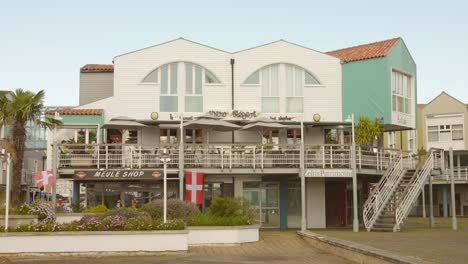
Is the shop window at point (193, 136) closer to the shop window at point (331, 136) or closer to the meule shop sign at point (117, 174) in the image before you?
the meule shop sign at point (117, 174)

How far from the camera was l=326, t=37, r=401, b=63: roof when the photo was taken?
111 ft

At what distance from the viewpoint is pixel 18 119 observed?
29.2m

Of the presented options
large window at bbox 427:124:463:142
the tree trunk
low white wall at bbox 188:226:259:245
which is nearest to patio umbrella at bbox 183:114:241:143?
low white wall at bbox 188:226:259:245

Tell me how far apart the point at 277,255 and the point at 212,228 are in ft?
14.6

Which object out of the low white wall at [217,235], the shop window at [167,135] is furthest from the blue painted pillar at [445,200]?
the low white wall at [217,235]

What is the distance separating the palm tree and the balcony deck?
1.57 m

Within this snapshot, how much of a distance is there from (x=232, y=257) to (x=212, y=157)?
10.5 metres

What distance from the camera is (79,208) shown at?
96.6ft

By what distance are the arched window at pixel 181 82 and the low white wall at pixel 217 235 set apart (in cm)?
964

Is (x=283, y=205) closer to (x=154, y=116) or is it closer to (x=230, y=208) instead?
(x=230, y=208)

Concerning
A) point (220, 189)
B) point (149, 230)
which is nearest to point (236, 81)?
point (220, 189)

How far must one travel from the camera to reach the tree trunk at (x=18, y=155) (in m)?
28.4

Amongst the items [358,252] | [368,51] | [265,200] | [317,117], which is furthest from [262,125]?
[358,252]

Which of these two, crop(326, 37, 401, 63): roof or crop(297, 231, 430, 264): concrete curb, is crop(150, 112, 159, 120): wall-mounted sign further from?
crop(297, 231, 430, 264): concrete curb
